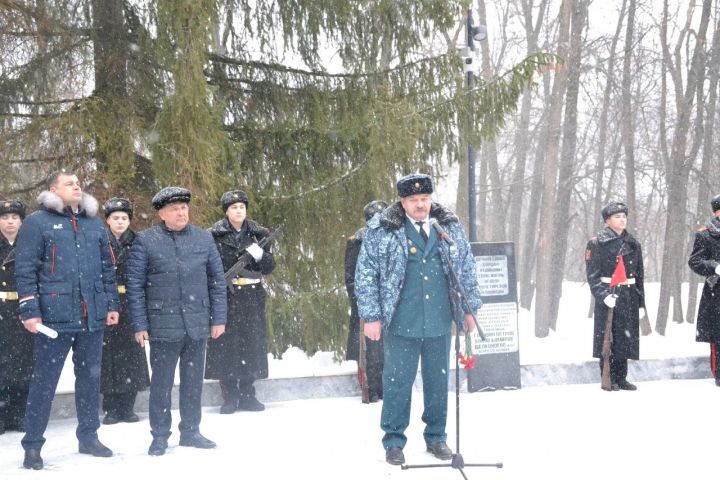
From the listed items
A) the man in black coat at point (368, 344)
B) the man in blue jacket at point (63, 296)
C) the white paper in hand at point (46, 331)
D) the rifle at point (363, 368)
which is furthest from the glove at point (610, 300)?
the white paper in hand at point (46, 331)

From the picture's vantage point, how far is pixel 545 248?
20.4 m

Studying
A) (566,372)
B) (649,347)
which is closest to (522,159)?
(649,347)

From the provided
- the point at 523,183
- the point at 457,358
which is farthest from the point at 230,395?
the point at 523,183

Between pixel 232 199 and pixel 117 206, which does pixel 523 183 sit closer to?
pixel 232 199

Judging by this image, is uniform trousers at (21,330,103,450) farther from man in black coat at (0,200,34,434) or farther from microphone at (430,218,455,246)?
microphone at (430,218,455,246)

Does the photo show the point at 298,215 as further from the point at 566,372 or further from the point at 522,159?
the point at 522,159

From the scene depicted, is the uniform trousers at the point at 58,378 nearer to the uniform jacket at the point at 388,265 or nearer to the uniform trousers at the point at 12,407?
the uniform trousers at the point at 12,407

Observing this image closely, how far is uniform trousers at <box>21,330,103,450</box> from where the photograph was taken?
19.5ft

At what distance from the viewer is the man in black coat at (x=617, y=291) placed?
8.88 meters

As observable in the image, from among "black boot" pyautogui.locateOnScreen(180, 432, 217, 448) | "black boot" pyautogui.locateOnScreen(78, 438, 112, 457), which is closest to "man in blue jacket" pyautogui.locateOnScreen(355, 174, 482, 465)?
"black boot" pyautogui.locateOnScreen(180, 432, 217, 448)

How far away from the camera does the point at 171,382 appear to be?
6.40 meters

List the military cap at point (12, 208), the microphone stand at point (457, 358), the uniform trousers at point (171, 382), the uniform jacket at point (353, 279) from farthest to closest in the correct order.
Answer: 1. the uniform jacket at point (353, 279)
2. the military cap at point (12, 208)
3. the uniform trousers at point (171, 382)
4. the microphone stand at point (457, 358)

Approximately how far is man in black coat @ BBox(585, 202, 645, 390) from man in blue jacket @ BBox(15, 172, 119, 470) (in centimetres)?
511

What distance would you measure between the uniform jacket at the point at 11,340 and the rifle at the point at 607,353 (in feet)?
18.2
